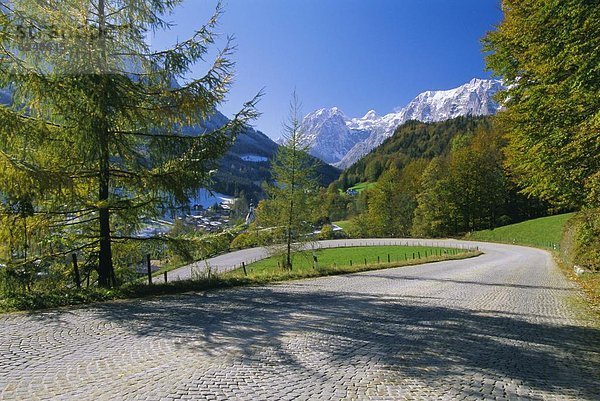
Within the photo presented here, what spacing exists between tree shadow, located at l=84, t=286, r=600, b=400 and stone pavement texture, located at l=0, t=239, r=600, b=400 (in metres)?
0.02

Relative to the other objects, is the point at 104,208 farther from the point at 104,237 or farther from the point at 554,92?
the point at 554,92

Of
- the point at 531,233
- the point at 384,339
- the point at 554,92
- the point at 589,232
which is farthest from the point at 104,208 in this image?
the point at 531,233

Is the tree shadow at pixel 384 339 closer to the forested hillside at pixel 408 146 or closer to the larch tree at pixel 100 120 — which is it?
the larch tree at pixel 100 120

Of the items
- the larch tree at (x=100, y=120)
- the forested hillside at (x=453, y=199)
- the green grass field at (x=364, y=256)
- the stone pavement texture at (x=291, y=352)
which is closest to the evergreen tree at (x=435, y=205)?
the forested hillside at (x=453, y=199)

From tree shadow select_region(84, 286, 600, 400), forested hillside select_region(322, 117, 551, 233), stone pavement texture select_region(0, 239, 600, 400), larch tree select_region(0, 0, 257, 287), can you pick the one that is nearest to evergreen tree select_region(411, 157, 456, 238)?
forested hillside select_region(322, 117, 551, 233)

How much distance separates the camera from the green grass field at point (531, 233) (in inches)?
1824

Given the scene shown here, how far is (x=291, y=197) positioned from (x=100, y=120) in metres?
14.3

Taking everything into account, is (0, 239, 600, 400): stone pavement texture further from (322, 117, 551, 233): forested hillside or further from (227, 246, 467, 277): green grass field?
(322, 117, 551, 233): forested hillside

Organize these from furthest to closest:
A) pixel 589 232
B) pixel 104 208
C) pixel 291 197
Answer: pixel 291 197 → pixel 589 232 → pixel 104 208

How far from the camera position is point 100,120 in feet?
27.2

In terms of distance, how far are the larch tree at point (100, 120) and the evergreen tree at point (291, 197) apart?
11893 millimetres

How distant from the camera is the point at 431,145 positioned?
430 feet

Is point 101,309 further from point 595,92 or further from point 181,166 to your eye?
point 595,92

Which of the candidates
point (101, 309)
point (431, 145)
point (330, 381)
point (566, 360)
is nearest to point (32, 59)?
point (101, 309)
